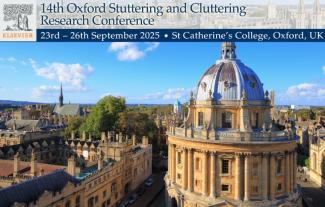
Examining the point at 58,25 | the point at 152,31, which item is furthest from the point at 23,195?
the point at 152,31

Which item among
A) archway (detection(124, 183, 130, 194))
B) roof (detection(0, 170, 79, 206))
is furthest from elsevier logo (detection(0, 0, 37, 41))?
archway (detection(124, 183, 130, 194))

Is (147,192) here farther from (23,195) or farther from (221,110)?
(23,195)

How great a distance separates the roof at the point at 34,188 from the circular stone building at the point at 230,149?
11375 mm

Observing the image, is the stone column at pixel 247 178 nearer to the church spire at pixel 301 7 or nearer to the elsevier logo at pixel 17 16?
the church spire at pixel 301 7

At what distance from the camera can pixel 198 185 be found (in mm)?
37312

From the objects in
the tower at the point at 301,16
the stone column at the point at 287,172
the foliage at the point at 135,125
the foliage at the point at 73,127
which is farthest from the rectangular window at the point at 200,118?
the foliage at the point at 73,127

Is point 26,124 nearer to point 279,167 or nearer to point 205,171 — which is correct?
point 205,171

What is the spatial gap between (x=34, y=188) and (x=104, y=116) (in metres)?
37.7

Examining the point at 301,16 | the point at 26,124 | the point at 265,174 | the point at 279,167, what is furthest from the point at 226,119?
the point at 26,124

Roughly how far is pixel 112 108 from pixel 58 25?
4465 centimetres

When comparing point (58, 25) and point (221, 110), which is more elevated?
point (58, 25)

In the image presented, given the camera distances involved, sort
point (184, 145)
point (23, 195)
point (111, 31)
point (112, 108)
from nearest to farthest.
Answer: point (111, 31)
point (23, 195)
point (184, 145)
point (112, 108)

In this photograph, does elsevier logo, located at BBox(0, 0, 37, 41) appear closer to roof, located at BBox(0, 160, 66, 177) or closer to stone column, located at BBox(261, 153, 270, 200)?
roof, located at BBox(0, 160, 66, 177)

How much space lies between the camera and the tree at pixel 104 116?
218 feet
